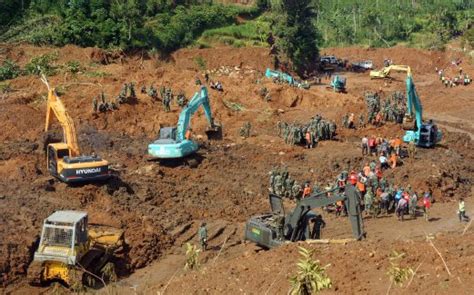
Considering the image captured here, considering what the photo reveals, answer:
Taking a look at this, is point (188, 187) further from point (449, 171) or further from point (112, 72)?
point (112, 72)

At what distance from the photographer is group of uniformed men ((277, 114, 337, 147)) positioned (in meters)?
30.9

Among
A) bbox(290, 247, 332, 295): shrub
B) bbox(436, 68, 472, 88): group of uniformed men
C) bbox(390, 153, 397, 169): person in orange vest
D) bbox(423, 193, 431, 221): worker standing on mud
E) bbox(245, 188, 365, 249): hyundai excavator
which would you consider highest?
bbox(290, 247, 332, 295): shrub

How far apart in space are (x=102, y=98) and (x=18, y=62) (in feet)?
42.5

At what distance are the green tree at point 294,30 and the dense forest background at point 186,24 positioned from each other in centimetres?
65

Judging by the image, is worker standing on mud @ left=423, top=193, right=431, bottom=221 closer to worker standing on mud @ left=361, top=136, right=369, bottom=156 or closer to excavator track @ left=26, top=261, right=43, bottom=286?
worker standing on mud @ left=361, top=136, right=369, bottom=156

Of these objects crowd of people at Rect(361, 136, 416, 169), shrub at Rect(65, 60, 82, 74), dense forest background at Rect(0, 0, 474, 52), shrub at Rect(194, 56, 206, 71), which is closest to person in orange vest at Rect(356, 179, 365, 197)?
crowd of people at Rect(361, 136, 416, 169)

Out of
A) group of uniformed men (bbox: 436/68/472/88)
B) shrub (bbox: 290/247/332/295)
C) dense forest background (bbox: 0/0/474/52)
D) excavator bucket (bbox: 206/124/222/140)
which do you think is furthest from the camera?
group of uniformed men (bbox: 436/68/472/88)

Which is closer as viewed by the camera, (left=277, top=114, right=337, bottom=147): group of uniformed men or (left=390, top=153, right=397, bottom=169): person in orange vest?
(left=390, top=153, right=397, bottom=169): person in orange vest

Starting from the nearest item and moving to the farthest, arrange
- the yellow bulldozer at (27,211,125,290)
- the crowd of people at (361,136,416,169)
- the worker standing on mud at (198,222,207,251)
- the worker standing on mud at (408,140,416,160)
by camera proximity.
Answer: the yellow bulldozer at (27,211,125,290) < the worker standing on mud at (198,222,207,251) < the crowd of people at (361,136,416,169) < the worker standing on mud at (408,140,416,160)

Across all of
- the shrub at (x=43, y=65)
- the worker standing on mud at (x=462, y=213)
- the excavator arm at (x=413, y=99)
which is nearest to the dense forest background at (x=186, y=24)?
the shrub at (x=43, y=65)

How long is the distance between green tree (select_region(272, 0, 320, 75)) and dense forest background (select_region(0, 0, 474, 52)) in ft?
2.12

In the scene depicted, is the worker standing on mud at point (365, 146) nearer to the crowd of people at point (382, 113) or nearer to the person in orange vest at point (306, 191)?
the crowd of people at point (382, 113)

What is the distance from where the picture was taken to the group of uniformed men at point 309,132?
3088cm

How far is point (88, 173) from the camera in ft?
75.3
